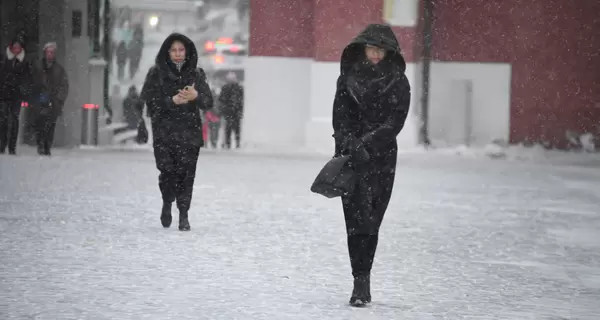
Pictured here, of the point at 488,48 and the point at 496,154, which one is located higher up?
the point at 488,48

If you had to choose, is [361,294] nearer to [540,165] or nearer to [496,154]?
[540,165]

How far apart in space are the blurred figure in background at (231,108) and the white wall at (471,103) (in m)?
4.35

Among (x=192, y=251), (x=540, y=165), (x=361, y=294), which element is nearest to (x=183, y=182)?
(x=192, y=251)

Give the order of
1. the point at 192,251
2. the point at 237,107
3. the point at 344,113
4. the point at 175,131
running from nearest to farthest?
the point at 344,113, the point at 192,251, the point at 175,131, the point at 237,107

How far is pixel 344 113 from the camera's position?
7.57 m

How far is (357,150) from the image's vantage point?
24.4 feet

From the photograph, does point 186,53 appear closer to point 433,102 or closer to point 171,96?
point 171,96

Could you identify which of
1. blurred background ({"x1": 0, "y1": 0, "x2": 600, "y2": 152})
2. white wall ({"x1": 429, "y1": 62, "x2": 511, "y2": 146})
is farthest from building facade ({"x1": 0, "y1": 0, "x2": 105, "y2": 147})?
white wall ({"x1": 429, "y1": 62, "x2": 511, "y2": 146})

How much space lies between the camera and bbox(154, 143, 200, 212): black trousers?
1116 cm

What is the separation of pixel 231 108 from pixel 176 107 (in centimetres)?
1579

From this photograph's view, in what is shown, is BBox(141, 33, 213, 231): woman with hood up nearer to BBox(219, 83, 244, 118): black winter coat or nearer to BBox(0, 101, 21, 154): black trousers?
BBox(0, 101, 21, 154): black trousers

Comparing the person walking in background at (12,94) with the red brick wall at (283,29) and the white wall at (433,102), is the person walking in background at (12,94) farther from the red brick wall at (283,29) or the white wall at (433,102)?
the red brick wall at (283,29)

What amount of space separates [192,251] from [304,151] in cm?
1567

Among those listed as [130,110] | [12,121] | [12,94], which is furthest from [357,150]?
[130,110]
